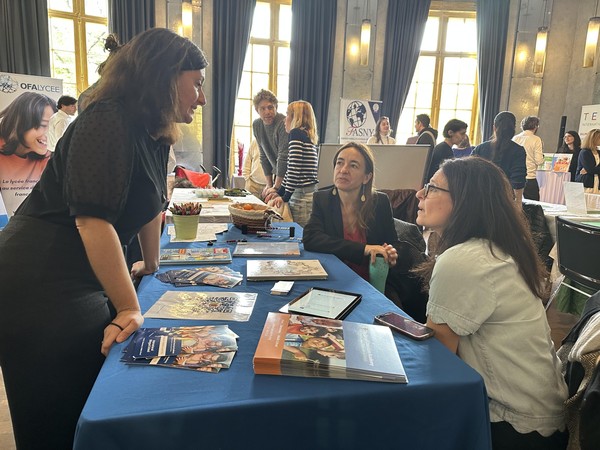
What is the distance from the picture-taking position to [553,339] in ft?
8.71

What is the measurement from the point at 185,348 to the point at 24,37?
6.31 metres

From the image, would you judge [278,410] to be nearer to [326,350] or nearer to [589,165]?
[326,350]

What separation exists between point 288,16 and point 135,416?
7.56 metres

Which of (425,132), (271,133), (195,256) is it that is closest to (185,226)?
(195,256)

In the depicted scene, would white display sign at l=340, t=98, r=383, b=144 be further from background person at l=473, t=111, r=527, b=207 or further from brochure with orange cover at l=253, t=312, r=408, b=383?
brochure with orange cover at l=253, t=312, r=408, b=383

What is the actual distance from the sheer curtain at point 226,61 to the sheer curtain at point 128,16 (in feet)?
3.18

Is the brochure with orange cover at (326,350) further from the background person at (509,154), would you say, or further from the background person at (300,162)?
the background person at (509,154)

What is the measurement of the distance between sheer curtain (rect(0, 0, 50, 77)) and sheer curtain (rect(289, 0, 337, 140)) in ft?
11.5

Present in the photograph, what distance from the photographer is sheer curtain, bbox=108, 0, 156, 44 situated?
239 inches

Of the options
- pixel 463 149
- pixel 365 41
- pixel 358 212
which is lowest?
pixel 358 212

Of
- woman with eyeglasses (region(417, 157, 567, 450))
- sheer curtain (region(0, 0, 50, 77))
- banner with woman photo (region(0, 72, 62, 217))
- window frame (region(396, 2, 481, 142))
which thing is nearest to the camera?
woman with eyeglasses (region(417, 157, 567, 450))

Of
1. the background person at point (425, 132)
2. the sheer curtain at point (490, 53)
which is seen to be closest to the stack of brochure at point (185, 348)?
the background person at point (425, 132)

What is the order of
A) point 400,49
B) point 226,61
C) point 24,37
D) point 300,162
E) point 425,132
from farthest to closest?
point 400,49
point 226,61
point 24,37
point 425,132
point 300,162

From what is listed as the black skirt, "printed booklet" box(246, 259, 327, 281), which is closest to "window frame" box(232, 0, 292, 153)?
"printed booklet" box(246, 259, 327, 281)
